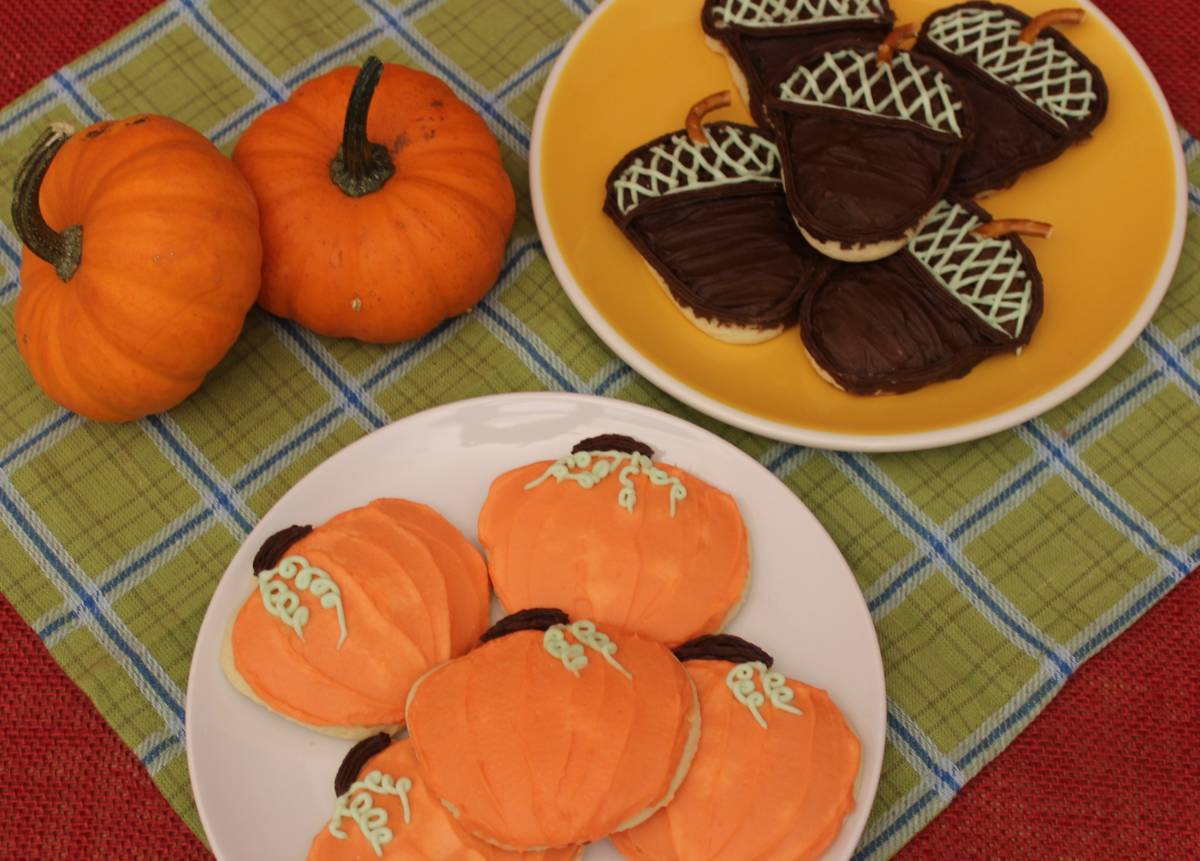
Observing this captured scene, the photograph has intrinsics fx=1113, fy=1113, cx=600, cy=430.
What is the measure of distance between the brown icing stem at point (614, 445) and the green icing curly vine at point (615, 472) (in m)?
0.02

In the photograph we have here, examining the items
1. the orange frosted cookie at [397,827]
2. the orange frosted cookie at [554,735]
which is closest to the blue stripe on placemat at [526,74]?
the orange frosted cookie at [554,735]

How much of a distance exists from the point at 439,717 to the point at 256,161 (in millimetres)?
932

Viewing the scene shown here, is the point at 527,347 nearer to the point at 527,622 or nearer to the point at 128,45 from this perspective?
the point at 527,622

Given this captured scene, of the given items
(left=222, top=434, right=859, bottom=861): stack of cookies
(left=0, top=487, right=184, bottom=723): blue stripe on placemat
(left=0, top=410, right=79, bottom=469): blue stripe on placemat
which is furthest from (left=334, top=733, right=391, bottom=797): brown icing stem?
(left=0, top=410, right=79, bottom=469): blue stripe on placemat

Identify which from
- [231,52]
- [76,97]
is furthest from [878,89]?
[76,97]

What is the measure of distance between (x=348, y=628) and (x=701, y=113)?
1.03 m

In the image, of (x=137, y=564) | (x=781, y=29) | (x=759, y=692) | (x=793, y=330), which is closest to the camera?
(x=759, y=692)

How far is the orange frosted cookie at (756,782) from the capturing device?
1.34 metres

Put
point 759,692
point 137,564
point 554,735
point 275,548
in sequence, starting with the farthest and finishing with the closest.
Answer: point 137,564, point 275,548, point 759,692, point 554,735

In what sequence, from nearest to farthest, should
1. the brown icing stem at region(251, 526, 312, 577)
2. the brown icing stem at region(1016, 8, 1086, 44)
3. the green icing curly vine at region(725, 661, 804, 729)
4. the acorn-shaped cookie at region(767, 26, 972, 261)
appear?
the green icing curly vine at region(725, 661, 804, 729), the brown icing stem at region(251, 526, 312, 577), the acorn-shaped cookie at region(767, 26, 972, 261), the brown icing stem at region(1016, 8, 1086, 44)

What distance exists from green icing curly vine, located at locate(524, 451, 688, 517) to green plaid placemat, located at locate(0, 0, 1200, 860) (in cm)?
30

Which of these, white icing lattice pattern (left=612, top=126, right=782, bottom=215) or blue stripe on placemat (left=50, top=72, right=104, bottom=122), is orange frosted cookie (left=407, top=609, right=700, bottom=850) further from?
blue stripe on placemat (left=50, top=72, right=104, bottom=122)

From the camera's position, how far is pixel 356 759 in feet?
4.66

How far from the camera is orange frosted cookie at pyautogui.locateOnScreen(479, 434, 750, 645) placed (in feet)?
4.85
